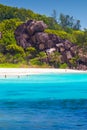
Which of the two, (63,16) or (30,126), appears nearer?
(30,126)

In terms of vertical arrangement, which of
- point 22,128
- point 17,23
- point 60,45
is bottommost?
point 22,128

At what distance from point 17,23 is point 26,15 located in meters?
30.1

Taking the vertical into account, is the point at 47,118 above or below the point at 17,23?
below

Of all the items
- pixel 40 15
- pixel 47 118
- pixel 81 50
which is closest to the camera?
pixel 47 118

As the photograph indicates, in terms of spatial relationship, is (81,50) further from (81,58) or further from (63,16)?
(63,16)

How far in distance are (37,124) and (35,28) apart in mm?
98116

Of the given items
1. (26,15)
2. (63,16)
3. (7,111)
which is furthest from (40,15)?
(7,111)

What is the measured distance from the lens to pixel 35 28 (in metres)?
115

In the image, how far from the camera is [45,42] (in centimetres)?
11450

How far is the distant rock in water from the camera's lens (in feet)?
372

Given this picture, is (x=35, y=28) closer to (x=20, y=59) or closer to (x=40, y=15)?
(x=20, y=59)

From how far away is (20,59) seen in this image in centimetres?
10831

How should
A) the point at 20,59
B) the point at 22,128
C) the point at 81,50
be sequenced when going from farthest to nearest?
the point at 81,50 → the point at 20,59 → the point at 22,128

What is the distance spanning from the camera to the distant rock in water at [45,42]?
113 m
